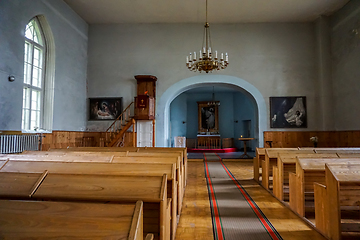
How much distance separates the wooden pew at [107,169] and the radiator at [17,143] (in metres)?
Result: 4.09

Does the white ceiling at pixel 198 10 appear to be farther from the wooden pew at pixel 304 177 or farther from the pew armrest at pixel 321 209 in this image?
the pew armrest at pixel 321 209

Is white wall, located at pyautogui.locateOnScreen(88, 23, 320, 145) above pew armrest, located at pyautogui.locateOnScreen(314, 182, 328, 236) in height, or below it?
above

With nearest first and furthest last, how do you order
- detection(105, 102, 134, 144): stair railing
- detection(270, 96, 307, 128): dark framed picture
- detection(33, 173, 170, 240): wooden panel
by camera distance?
detection(33, 173, 170, 240): wooden panel
detection(105, 102, 134, 144): stair railing
detection(270, 96, 307, 128): dark framed picture

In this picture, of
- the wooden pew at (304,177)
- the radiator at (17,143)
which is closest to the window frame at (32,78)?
the radiator at (17,143)

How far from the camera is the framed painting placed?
1688cm

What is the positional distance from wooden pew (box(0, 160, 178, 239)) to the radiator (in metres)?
4.09

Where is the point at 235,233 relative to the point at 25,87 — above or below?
below

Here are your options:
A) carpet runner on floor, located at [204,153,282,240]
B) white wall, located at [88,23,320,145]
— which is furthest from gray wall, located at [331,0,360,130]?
carpet runner on floor, located at [204,153,282,240]

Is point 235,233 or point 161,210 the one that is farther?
point 235,233

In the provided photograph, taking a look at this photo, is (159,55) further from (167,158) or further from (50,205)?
(50,205)

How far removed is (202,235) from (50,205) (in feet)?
6.03

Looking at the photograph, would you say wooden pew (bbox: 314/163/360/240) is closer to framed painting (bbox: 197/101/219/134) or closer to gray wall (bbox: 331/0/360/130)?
gray wall (bbox: 331/0/360/130)

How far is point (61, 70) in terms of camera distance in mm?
8758

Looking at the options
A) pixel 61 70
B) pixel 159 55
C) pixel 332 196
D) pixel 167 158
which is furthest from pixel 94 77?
pixel 332 196
